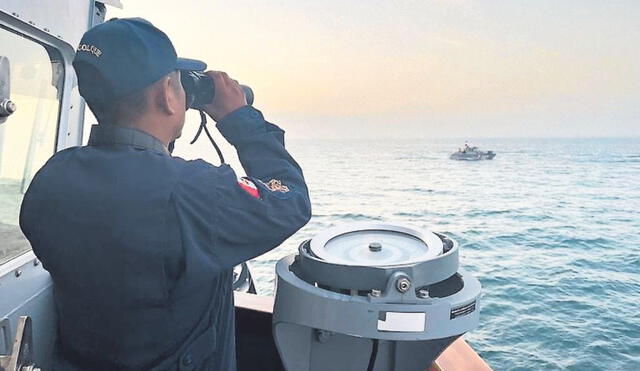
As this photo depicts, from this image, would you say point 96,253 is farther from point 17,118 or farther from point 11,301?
point 17,118

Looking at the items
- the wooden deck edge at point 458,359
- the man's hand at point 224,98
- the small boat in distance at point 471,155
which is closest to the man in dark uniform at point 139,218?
the man's hand at point 224,98

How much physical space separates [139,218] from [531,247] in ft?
55.5

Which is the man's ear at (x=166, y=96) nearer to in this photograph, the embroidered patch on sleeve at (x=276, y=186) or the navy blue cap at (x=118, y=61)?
the navy blue cap at (x=118, y=61)

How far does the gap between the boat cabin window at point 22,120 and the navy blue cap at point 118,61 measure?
2.00 ft

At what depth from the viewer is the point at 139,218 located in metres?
1.01

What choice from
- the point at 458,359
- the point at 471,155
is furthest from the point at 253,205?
the point at 471,155

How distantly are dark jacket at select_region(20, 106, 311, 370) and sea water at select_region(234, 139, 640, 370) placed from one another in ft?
25.4

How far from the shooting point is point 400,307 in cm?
139

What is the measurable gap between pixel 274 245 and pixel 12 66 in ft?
3.56

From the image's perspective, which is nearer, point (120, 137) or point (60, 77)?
point (120, 137)

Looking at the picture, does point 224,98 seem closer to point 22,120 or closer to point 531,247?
point 22,120

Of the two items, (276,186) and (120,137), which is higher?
(120,137)

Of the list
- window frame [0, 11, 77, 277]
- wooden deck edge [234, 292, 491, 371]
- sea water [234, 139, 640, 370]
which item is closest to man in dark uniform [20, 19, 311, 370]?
window frame [0, 11, 77, 277]

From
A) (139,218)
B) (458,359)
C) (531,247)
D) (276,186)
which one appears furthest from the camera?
(531,247)
